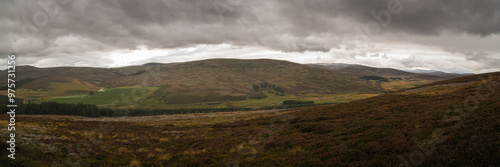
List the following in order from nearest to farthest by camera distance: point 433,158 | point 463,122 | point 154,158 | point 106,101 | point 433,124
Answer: point 433,158 < point 463,122 < point 433,124 < point 154,158 < point 106,101

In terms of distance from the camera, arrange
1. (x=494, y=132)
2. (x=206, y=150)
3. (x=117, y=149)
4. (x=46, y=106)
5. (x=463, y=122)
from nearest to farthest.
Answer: (x=494, y=132)
(x=463, y=122)
(x=206, y=150)
(x=117, y=149)
(x=46, y=106)

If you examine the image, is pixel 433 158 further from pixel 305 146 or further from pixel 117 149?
pixel 117 149

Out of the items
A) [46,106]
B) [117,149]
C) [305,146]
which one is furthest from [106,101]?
[305,146]

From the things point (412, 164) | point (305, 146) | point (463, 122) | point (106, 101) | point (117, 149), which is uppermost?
point (463, 122)

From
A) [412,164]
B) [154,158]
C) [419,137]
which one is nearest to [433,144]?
[419,137]

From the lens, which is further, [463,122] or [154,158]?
[154,158]

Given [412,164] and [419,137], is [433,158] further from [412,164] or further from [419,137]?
[419,137]

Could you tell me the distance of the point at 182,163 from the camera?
1609cm

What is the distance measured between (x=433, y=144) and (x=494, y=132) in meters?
3.08

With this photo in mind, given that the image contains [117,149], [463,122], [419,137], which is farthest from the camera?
[117,149]

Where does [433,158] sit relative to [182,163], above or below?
above

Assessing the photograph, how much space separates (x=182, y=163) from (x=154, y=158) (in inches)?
160

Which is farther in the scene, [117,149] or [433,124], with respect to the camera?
[117,149]

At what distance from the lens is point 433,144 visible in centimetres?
1169
